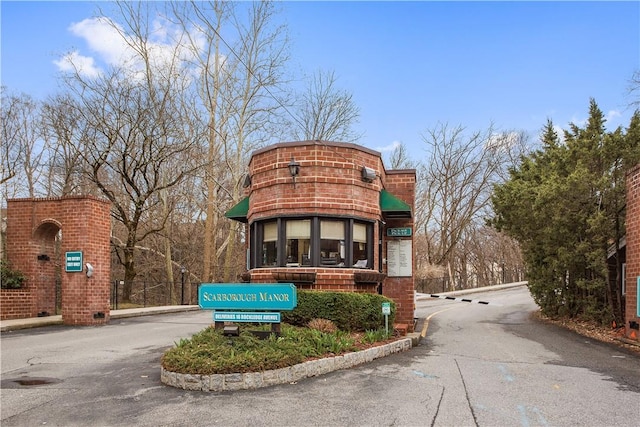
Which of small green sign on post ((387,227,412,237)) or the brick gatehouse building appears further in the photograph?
small green sign on post ((387,227,412,237))

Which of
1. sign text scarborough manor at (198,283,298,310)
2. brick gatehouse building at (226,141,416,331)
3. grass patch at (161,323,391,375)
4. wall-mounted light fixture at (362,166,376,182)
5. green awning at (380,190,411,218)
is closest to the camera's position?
grass patch at (161,323,391,375)

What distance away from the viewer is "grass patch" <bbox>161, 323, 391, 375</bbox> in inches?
301

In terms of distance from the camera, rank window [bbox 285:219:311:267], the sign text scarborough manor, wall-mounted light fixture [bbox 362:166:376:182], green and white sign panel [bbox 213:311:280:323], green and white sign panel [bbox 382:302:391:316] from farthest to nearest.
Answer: wall-mounted light fixture [bbox 362:166:376:182] → window [bbox 285:219:311:267] → green and white sign panel [bbox 382:302:391:316] → green and white sign panel [bbox 213:311:280:323] → the sign text scarborough manor

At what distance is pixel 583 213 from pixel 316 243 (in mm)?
8313

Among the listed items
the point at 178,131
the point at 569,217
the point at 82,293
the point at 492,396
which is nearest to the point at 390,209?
the point at 569,217

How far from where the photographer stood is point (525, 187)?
18.0 metres

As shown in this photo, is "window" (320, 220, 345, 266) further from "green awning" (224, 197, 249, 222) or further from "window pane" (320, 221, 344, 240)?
"green awning" (224, 197, 249, 222)

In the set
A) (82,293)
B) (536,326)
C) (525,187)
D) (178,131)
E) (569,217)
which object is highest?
→ (178,131)

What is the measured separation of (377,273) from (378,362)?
336 cm

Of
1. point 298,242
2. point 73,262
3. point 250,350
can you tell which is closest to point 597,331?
point 298,242

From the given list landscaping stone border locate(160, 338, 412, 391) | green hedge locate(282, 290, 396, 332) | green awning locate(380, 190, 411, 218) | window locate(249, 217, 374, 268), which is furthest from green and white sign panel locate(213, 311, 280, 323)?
green awning locate(380, 190, 411, 218)

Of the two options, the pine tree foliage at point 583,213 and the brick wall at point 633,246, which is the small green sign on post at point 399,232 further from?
the brick wall at point 633,246

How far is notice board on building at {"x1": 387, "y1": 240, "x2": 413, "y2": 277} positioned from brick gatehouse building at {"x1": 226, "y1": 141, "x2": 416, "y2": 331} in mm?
1203

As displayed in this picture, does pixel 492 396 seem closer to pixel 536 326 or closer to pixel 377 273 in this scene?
pixel 377 273
